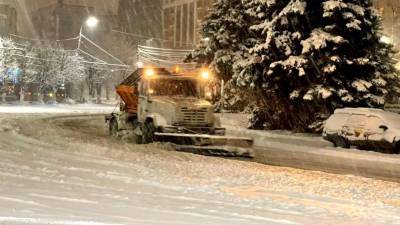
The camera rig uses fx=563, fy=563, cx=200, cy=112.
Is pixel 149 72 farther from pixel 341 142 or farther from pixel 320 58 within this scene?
pixel 320 58

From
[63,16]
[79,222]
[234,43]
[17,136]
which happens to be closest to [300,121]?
[234,43]

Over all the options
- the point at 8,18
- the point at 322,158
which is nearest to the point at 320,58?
the point at 322,158

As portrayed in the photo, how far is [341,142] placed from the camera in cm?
2095

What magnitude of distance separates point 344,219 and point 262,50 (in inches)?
746

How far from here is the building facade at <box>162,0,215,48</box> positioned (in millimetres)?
104438

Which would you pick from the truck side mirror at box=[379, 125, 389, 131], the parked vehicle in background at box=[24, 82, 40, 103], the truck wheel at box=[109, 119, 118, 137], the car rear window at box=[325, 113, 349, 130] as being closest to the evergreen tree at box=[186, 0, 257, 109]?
the truck wheel at box=[109, 119, 118, 137]

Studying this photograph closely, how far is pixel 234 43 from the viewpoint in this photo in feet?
126

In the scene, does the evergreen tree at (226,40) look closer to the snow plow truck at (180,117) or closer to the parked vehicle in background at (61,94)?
the snow plow truck at (180,117)

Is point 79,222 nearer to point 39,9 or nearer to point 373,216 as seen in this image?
point 373,216

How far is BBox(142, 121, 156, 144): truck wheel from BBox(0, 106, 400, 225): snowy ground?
360 cm

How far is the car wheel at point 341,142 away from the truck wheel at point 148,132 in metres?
7.19

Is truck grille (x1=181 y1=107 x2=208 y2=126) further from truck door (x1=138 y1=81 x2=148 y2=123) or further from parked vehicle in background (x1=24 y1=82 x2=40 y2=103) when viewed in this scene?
parked vehicle in background (x1=24 y1=82 x2=40 y2=103)

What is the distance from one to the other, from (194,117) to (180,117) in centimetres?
49

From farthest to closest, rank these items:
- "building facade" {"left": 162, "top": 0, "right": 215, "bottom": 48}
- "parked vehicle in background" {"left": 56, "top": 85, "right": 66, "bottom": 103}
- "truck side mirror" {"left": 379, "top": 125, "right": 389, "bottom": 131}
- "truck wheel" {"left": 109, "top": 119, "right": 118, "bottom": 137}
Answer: "building facade" {"left": 162, "top": 0, "right": 215, "bottom": 48} → "parked vehicle in background" {"left": 56, "top": 85, "right": 66, "bottom": 103} → "truck wheel" {"left": 109, "top": 119, "right": 118, "bottom": 137} → "truck side mirror" {"left": 379, "top": 125, "right": 389, "bottom": 131}
